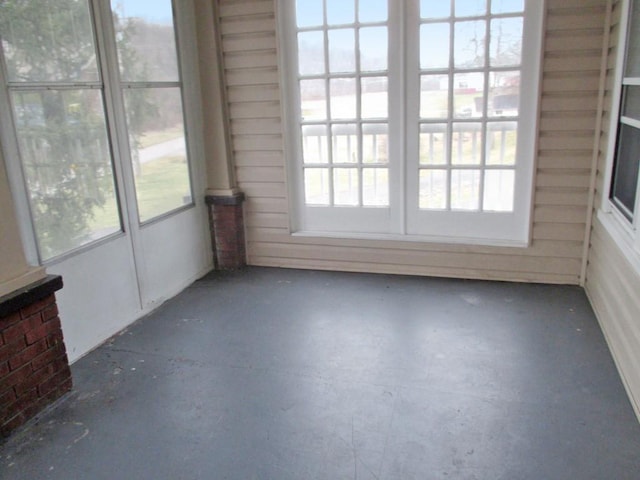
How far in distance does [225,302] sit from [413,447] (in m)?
2.06

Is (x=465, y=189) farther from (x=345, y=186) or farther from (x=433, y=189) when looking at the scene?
(x=345, y=186)

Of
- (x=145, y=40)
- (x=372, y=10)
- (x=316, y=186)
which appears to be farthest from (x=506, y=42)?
(x=145, y=40)

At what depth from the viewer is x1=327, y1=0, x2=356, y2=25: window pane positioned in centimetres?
402

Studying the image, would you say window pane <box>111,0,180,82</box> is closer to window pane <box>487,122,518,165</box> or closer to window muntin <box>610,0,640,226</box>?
window pane <box>487,122,518,165</box>

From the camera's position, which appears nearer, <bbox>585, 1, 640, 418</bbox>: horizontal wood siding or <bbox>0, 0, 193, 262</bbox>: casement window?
<bbox>585, 1, 640, 418</bbox>: horizontal wood siding

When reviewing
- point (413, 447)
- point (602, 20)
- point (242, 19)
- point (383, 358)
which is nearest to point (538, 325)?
point (383, 358)

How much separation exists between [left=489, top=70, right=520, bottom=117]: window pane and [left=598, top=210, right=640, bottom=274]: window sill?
3.16ft

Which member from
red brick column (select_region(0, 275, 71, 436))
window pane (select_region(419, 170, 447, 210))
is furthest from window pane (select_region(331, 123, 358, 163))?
red brick column (select_region(0, 275, 71, 436))

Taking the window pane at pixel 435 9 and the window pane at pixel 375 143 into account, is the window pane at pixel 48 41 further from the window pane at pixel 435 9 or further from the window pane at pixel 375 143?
the window pane at pixel 435 9

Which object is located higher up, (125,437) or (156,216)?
(156,216)

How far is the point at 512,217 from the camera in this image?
13.3ft

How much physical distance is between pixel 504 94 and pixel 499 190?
2.31 ft

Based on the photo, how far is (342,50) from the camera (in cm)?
412

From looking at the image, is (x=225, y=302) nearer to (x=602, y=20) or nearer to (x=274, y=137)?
(x=274, y=137)
